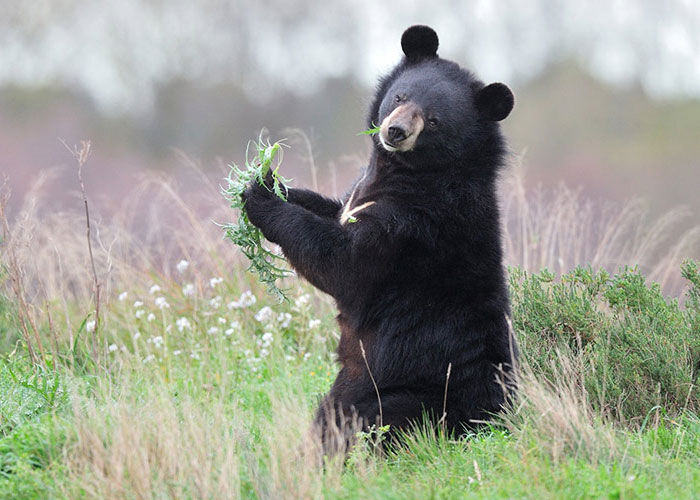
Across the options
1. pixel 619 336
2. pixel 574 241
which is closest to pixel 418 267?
pixel 619 336

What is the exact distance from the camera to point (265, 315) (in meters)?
7.56

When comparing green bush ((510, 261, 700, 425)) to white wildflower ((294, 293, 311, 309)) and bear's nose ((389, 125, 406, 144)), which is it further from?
white wildflower ((294, 293, 311, 309))

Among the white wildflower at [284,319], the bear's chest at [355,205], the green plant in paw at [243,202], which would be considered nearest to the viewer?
the bear's chest at [355,205]

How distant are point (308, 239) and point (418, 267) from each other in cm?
61

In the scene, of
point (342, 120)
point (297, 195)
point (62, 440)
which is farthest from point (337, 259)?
point (342, 120)

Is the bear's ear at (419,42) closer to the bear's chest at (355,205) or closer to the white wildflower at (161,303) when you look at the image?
the bear's chest at (355,205)

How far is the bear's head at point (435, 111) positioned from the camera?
16.5 ft

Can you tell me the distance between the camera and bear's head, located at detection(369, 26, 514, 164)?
5.03 meters

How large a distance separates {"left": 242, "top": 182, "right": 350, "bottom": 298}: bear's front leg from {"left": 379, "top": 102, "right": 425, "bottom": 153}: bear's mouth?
52cm

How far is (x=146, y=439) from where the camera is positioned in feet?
13.1

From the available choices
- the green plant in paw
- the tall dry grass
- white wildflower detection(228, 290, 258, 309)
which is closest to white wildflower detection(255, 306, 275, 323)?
white wildflower detection(228, 290, 258, 309)

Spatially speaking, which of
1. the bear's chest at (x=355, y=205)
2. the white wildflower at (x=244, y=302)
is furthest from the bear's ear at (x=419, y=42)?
the white wildflower at (x=244, y=302)

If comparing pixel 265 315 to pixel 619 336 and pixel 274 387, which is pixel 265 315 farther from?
pixel 619 336

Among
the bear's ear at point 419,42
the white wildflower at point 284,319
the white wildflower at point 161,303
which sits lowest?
the white wildflower at point 284,319
